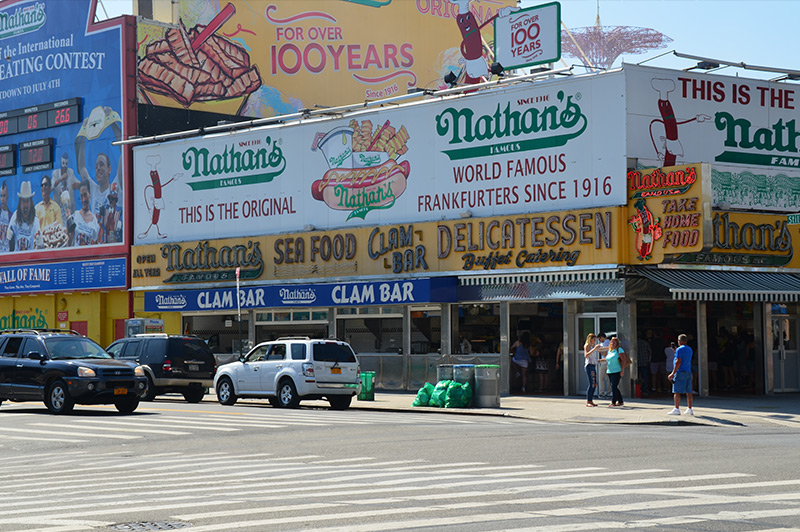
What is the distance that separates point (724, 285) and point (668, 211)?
2.37 metres

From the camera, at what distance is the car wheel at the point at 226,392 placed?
97.6 ft

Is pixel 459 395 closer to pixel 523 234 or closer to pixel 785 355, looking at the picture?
pixel 523 234

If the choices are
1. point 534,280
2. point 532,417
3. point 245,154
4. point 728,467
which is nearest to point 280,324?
point 245,154

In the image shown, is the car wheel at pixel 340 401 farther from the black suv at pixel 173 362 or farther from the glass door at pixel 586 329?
the glass door at pixel 586 329

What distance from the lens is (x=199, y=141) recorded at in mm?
42781

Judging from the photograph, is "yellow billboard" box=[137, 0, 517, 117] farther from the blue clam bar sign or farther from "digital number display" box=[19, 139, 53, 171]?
the blue clam bar sign

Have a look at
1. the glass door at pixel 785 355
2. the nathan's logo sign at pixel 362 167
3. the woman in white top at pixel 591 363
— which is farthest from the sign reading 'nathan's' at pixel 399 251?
the glass door at pixel 785 355

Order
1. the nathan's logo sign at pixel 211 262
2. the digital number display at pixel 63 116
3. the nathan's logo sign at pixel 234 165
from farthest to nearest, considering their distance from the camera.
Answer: the digital number display at pixel 63 116 → the nathan's logo sign at pixel 211 262 → the nathan's logo sign at pixel 234 165

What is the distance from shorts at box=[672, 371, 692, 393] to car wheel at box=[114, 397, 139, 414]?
12.0 meters

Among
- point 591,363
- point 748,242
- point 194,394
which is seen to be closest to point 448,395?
point 591,363

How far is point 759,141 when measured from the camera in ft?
105

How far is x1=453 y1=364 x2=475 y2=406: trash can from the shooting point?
91.7 ft

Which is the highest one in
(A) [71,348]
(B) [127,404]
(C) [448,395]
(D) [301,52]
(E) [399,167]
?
(D) [301,52]

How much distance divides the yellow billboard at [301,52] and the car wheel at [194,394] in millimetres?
17084
